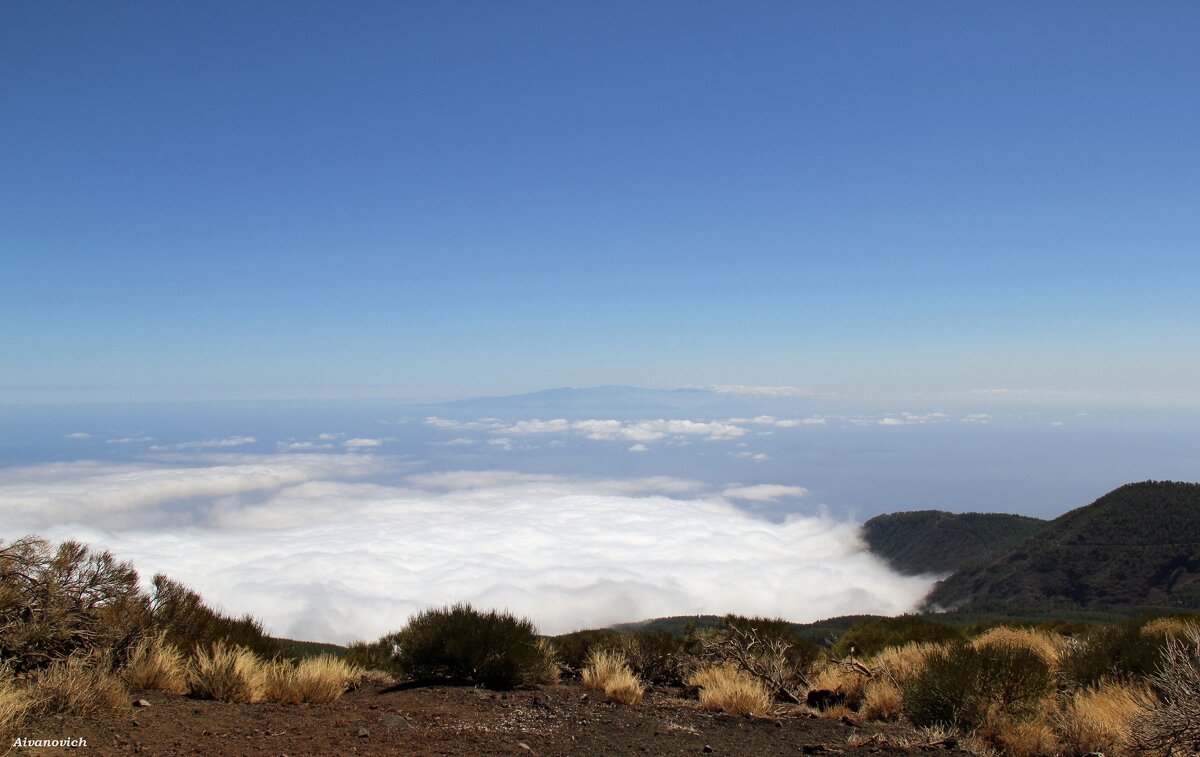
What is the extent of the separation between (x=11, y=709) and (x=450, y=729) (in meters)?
3.44

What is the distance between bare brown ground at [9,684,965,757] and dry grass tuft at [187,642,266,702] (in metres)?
0.21

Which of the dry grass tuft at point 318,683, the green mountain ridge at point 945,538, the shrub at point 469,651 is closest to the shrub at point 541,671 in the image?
the shrub at point 469,651

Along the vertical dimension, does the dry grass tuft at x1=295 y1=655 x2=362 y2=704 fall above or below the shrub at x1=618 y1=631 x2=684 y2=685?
above

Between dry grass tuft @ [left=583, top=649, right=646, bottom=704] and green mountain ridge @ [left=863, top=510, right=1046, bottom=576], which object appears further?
green mountain ridge @ [left=863, top=510, right=1046, bottom=576]

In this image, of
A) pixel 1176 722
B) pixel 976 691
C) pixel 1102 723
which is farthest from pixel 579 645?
pixel 1176 722

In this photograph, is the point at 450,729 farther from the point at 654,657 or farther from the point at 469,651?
the point at 654,657

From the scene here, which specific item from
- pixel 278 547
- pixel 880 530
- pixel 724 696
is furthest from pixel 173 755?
pixel 880 530

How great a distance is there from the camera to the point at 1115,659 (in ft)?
29.0

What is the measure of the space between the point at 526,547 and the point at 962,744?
14628 cm

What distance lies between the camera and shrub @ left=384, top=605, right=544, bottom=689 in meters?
9.18

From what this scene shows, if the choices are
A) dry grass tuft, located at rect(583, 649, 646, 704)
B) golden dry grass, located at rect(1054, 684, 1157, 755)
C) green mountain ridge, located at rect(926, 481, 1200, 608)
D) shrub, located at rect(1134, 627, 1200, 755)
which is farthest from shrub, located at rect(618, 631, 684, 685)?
green mountain ridge, located at rect(926, 481, 1200, 608)

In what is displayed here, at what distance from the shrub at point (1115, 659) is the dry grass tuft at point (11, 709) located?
10.6m

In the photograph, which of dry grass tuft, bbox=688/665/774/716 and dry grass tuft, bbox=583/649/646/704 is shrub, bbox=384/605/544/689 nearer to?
dry grass tuft, bbox=583/649/646/704

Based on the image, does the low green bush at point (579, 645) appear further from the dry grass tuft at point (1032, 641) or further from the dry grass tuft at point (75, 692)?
the dry grass tuft at point (75, 692)
